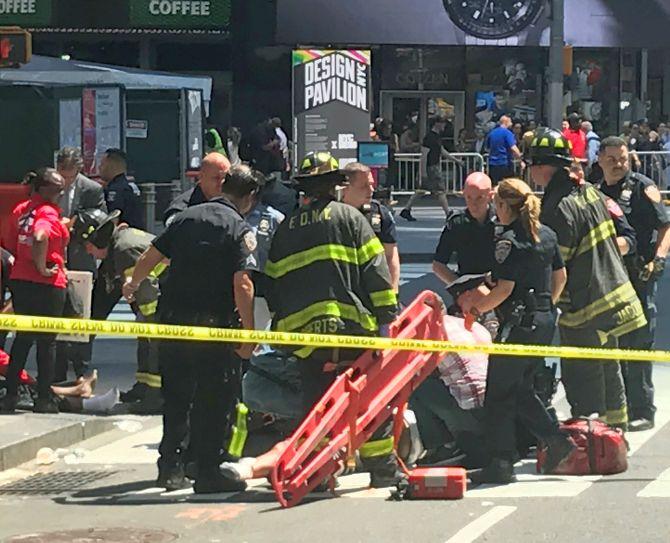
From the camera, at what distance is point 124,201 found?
13.0m

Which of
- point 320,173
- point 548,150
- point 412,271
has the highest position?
point 548,150

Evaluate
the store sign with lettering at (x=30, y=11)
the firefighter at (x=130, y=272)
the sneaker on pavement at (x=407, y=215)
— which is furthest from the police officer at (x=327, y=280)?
the store sign with lettering at (x=30, y=11)

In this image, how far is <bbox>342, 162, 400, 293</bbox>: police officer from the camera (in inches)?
409

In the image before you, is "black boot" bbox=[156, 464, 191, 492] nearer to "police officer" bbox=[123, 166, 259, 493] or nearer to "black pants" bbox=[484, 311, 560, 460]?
"police officer" bbox=[123, 166, 259, 493]

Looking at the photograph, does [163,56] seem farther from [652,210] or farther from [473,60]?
[652,210]

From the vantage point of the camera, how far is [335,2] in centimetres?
3406

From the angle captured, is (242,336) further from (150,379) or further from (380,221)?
(150,379)

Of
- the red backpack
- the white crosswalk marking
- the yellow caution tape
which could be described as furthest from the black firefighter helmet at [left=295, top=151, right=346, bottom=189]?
the white crosswalk marking

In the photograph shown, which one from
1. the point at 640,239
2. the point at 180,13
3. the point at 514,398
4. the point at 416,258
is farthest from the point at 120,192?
the point at 180,13

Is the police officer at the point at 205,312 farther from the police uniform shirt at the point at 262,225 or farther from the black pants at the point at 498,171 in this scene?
the black pants at the point at 498,171

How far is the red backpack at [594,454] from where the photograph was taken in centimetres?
916

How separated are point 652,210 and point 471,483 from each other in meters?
2.80

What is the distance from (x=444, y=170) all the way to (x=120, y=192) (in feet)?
53.8

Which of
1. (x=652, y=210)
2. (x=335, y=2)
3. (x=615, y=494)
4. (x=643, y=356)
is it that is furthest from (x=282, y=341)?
(x=335, y=2)
